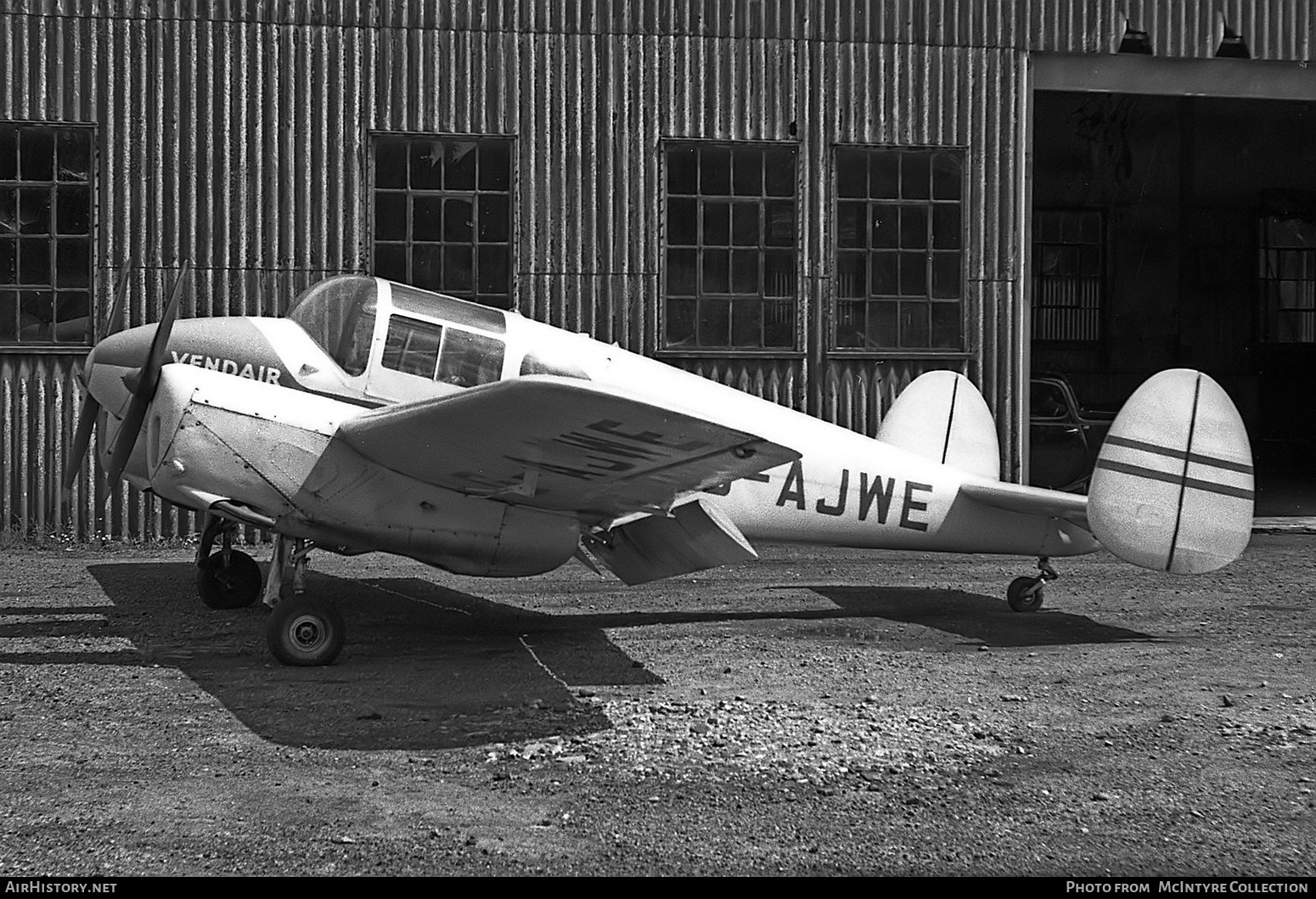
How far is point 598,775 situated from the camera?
584 centimetres

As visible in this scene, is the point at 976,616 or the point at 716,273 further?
the point at 716,273

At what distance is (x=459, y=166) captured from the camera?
14727 millimetres

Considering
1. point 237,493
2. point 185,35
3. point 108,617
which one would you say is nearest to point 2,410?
point 185,35

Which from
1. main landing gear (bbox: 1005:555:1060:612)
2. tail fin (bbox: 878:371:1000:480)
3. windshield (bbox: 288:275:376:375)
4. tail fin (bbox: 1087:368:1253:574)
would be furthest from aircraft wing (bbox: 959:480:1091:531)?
windshield (bbox: 288:275:376:375)

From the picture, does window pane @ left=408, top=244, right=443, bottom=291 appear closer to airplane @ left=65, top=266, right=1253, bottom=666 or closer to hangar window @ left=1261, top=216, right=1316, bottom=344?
airplane @ left=65, top=266, right=1253, bottom=666

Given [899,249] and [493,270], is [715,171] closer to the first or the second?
[899,249]

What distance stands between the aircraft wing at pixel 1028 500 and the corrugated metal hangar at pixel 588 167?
515cm

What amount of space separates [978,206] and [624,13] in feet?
15.0

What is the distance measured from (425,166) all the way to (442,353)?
6176 millimetres

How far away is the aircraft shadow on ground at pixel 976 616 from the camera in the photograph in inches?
374

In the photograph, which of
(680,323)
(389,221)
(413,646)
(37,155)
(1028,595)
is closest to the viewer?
(413,646)

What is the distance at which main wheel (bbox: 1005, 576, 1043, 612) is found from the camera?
1052cm

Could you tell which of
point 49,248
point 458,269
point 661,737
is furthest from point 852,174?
point 661,737
